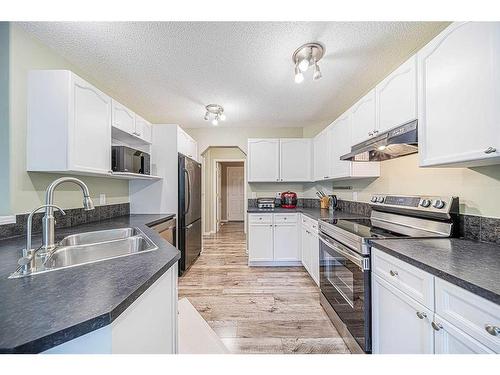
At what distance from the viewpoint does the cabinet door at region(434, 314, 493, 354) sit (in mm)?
754

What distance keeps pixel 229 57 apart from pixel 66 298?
6.60ft

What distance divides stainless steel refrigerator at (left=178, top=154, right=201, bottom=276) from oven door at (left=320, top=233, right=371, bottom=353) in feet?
6.08

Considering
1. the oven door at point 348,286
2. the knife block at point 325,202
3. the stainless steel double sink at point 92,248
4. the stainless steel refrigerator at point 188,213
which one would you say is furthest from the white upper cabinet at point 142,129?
the knife block at point 325,202

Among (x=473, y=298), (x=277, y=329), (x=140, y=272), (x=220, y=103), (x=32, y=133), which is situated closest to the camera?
(x=473, y=298)

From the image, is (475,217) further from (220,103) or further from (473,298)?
(220,103)

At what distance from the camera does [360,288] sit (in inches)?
56.2

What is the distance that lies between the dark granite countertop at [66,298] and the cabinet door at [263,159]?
279 cm

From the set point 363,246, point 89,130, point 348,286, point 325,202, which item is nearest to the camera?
point 363,246

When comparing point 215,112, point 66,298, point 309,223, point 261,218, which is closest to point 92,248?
point 66,298

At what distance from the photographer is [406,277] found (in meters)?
1.07

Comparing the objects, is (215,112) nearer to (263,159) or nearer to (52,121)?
(263,159)

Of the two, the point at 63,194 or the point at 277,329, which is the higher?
the point at 63,194
